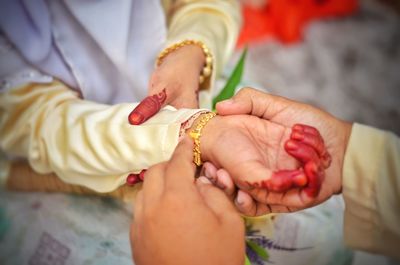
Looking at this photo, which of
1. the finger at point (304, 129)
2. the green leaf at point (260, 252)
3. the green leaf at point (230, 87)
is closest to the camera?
the finger at point (304, 129)

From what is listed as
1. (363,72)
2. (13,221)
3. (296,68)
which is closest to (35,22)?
(13,221)

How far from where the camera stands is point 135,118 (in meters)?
0.63

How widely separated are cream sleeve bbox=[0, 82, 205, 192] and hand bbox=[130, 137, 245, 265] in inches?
4.2

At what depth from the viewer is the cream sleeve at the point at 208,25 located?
2.62 ft

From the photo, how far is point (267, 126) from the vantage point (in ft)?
2.10

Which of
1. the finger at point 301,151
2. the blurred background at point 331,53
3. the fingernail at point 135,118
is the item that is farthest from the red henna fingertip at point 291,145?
the blurred background at point 331,53

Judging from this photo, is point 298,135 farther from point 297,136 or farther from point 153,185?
point 153,185

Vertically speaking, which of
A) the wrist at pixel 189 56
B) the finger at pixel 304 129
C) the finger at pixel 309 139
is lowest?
the finger at pixel 309 139

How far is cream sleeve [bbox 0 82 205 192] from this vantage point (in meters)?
0.63

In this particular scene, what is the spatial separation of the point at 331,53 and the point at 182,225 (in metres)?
1.35

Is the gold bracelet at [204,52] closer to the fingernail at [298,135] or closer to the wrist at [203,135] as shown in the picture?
the wrist at [203,135]

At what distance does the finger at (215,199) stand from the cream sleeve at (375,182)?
0.20 metres

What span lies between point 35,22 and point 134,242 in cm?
41

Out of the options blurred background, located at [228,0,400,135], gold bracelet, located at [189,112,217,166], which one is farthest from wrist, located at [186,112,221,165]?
blurred background, located at [228,0,400,135]
